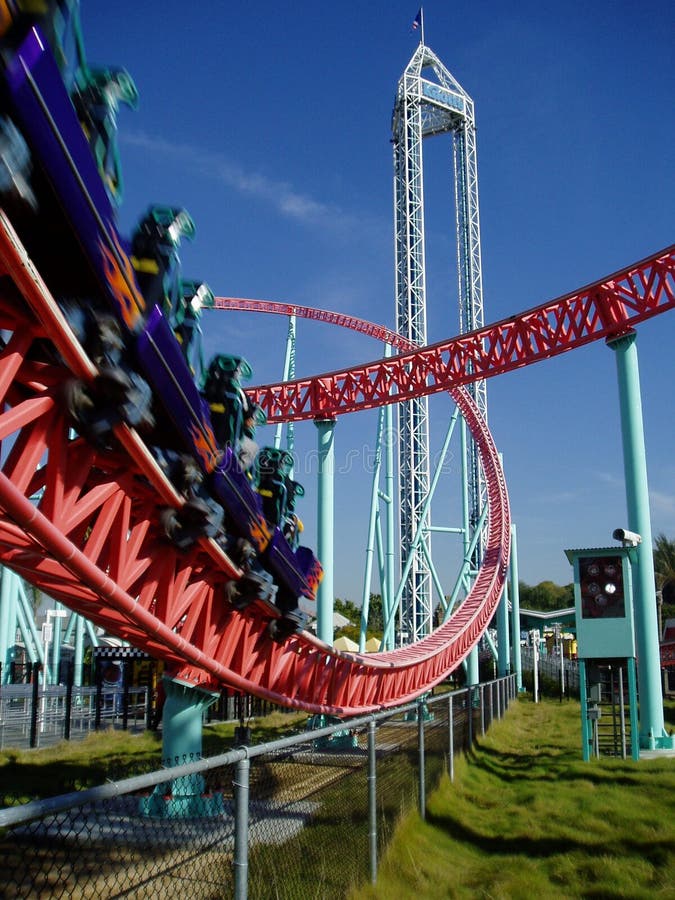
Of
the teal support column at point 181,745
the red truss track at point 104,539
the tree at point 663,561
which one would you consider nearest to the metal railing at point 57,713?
the teal support column at point 181,745

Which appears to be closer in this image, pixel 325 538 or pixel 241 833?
pixel 241 833

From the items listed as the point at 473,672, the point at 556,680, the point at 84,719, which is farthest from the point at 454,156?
the point at 84,719

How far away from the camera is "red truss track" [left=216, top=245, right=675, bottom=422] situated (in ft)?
36.8

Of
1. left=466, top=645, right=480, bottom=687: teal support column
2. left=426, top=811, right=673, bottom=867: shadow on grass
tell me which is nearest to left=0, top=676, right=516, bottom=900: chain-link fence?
left=426, top=811, right=673, bottom=867: shadow on grass

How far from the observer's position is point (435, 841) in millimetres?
5797

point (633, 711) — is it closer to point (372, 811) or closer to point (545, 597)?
point (372, 811)

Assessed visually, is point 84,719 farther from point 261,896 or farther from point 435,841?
point 261,896

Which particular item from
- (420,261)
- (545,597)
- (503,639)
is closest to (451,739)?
(503,639)

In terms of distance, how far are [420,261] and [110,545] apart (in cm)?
2221

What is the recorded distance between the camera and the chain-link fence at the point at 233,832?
2.89 m

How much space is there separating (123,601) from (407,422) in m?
19.8

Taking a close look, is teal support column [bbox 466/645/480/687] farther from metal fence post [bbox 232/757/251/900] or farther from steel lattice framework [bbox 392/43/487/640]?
metal fence post [bbox 232/757/251/900]

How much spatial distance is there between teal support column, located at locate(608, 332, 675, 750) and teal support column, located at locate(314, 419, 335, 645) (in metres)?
4.20

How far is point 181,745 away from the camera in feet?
22.7
